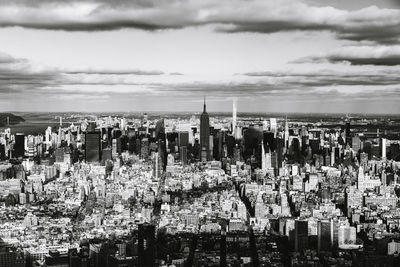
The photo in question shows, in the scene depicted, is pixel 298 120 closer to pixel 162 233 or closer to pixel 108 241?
pixel 162 233

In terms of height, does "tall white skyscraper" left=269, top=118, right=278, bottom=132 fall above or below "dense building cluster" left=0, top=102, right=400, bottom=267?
above

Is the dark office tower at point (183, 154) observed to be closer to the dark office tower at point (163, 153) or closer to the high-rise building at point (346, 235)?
the dark office tower at point (163, 153)

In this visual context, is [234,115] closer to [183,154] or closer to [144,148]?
[183,154]

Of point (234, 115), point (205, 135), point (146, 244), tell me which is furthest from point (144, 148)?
point (146, 244)

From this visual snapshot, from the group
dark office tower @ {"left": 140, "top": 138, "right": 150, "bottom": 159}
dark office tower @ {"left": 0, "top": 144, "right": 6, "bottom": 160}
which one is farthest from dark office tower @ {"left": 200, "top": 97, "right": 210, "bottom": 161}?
dark office tower @ {"left": 0, "top": 144, "right": 6, "bottom": 160}

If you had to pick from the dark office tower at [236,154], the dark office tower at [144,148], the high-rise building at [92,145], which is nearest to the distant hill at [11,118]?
the high-rise building at [92,145]

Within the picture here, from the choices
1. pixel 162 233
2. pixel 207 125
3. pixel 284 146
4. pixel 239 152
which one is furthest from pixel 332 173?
pixel 162 233

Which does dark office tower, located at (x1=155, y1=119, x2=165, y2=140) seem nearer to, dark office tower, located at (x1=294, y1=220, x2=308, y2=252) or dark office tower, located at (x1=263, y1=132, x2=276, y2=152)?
dark office tower, located at (x1=263, y1=132, x2=276, y2=152)
